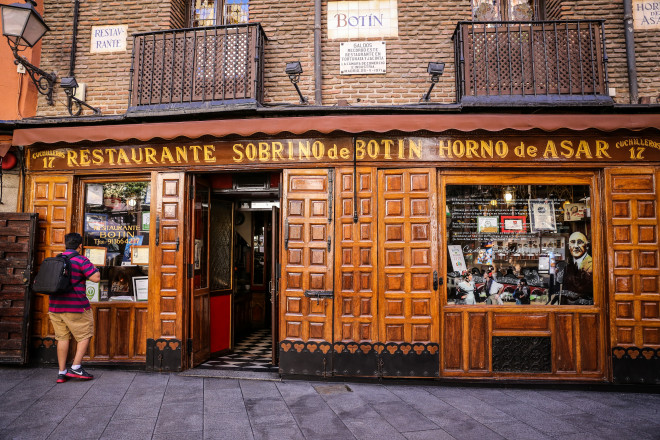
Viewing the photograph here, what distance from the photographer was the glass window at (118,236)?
6535 millimetres

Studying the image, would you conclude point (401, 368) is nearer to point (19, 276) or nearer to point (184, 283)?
point (184, 283)

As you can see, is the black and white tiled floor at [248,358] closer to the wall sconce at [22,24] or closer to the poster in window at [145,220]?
the poster in window at [145,220]

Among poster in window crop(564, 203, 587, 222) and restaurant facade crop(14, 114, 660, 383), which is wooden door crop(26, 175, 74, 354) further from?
poster in window crop(564, 203, 587, 222)

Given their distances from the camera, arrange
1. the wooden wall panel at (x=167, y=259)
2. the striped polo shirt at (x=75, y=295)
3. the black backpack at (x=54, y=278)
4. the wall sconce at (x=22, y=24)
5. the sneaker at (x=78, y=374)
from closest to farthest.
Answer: the black backpack at (x=54, y=278) → the striped polo shirt at (x=75, y=295) → the sneaker at (x=78, y=374) → the wall sconce at (x=22, y=24) → the wooden wall panel at (x=167, y=259)

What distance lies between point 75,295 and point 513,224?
Result: 6693mm

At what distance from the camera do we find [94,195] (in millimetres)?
6730

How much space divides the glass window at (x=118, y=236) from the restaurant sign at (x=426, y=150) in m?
1.36

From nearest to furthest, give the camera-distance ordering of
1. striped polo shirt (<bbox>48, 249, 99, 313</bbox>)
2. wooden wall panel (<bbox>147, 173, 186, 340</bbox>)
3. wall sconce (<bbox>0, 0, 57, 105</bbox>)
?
1. striped polo shirt (<bbox>48, 249, 99, 313</bbox>)
2. wall sconce (<bbox>0, 0, 57, 105</bbox>)
3. wooden wall panel (<bbox>147, 173, 186, 340</bbox>)

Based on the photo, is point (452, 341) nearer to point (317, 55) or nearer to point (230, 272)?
point (230, 272)

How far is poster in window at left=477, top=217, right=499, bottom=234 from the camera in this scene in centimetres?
616

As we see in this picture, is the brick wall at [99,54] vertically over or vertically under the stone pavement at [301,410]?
over

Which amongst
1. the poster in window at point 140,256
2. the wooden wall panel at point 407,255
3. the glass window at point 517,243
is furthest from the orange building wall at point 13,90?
the glass window at point 517,243

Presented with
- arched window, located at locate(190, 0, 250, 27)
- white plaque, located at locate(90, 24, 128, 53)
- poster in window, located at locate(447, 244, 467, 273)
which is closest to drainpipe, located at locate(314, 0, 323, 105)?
arched window, located at locate(190, 0, 250, 27)

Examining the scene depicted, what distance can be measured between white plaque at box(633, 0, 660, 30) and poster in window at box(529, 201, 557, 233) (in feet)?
11.7
